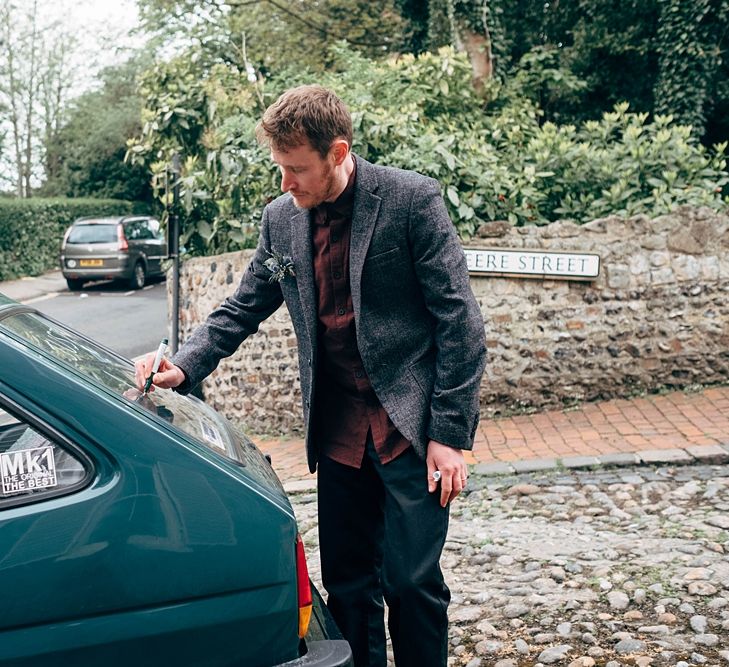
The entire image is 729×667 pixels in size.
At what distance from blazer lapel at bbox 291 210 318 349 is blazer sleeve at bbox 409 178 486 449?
13.4 inches

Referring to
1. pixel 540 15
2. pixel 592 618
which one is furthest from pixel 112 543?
pixel 540 15

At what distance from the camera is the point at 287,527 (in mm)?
2176

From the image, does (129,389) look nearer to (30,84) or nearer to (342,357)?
(342,357)

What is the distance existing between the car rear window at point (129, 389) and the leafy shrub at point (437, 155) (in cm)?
510

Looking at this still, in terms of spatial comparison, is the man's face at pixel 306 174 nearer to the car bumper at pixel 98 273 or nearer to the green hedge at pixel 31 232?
the car bumper at pixel 98 273

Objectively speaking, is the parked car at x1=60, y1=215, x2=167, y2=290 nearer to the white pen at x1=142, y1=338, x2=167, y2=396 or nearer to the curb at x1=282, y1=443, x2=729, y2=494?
the curb at x1=282, y1=443, x2=729, y2=494

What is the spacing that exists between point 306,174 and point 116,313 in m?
15.5

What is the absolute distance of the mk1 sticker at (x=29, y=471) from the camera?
6.53 feet

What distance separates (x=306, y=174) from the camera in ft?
8.18

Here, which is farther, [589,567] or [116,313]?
[116,313]

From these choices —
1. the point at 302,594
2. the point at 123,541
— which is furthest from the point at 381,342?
the point at 123,541

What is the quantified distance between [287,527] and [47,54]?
30.0 meters

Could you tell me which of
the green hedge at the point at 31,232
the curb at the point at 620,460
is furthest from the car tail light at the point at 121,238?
the curb at the point at 620,460

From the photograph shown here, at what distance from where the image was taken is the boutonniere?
9.02 ft
